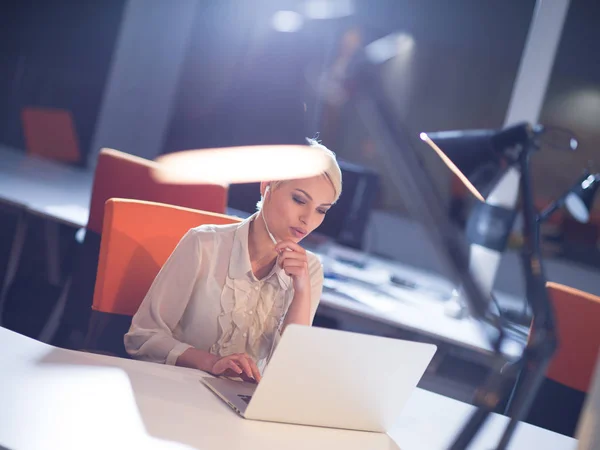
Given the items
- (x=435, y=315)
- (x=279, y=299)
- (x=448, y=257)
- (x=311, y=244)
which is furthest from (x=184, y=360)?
(x=311, y=244)

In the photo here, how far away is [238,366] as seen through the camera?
1.41 meters

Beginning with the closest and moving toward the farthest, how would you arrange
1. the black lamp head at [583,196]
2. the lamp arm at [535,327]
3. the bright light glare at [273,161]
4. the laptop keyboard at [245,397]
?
1. the lamp arm at [535,327]
2. the laptop keyboard at [245,397]
3. the bright light glare at [273,161]
4. the black lamp head at [583,196]

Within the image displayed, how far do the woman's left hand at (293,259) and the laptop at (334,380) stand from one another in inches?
14.1

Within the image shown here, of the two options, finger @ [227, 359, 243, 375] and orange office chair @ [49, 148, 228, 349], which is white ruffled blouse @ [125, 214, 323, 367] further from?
orange office chair @ [49, 148, 228, 349]

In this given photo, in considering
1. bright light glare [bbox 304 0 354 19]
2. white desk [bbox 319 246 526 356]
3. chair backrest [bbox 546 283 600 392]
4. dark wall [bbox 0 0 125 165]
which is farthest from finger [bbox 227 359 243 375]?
dark wall [bbox 0 0 125 165]

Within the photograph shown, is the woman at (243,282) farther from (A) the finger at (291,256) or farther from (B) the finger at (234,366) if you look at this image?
(B) the finger at (234,366)

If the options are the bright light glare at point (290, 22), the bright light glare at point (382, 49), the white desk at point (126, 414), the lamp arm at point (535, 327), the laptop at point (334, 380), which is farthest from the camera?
the laptop at point (334, 380)

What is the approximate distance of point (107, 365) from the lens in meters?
1.28

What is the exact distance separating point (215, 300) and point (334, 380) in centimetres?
55

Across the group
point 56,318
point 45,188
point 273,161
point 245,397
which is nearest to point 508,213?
point 273,161

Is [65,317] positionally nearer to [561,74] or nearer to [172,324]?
[172,324]

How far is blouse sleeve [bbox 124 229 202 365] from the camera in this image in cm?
Answer: 155

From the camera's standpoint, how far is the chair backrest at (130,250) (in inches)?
69.3

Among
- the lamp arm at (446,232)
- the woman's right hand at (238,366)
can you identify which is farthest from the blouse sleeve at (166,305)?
the lamp arm at (446,232)
